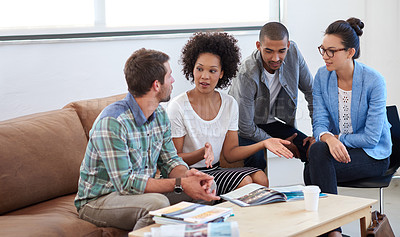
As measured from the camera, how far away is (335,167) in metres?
2.82

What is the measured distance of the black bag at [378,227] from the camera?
2271mm

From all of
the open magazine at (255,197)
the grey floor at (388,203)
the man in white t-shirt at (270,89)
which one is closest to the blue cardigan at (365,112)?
the man in white t-shirt at (270,89)

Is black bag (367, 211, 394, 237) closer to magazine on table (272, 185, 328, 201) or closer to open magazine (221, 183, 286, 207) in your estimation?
magazine on table (272, 185, 328, 201)

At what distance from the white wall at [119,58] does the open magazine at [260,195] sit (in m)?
1.54

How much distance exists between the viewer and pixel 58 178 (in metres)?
2.68

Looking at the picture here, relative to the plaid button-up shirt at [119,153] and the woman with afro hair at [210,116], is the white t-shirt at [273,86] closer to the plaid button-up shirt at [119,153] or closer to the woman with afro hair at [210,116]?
the woman with afro hair at [210,116]

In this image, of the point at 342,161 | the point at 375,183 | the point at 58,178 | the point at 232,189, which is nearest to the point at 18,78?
the point at 58,178

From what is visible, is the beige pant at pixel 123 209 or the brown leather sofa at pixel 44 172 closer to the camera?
the beige pant at pixel 123 209

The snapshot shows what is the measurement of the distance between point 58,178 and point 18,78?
2.82 ft

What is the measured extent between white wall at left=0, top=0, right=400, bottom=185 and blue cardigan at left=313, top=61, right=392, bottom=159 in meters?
1.22

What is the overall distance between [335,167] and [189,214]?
118 cm

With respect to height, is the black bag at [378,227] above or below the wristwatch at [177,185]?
below

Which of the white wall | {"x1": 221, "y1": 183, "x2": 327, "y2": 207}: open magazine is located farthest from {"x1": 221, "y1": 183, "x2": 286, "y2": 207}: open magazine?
the white wall

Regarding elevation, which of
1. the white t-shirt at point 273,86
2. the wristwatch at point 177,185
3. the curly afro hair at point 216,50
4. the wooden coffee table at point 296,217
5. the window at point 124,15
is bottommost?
the wooden coffee table at point 296,217
